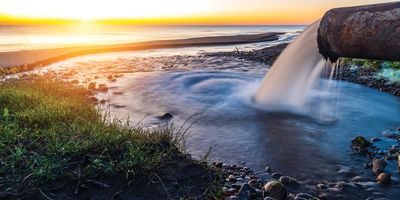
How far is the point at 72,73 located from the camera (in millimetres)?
16609

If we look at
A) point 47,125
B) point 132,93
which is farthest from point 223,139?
point 132,93

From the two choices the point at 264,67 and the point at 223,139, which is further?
the point at 264,67

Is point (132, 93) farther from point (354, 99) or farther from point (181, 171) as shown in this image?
point (181, 171)

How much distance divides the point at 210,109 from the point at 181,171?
5.71 m

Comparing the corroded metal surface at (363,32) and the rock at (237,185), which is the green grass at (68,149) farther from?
the corroded metal surface at (363,32)

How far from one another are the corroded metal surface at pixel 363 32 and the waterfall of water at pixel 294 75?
4.23m

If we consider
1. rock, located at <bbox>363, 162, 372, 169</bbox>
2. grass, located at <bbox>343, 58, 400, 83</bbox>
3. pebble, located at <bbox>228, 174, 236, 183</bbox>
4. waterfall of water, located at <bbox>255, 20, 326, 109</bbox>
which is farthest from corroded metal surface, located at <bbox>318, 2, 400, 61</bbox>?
grass, located at <bbox>343, 58, 400, 83</bbox>

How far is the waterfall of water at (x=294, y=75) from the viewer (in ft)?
31.3

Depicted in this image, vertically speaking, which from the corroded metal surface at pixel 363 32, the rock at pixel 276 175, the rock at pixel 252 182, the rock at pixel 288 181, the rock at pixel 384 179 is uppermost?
the corroded metal surface at pixel 363 32

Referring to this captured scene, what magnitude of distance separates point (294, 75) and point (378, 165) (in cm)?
513

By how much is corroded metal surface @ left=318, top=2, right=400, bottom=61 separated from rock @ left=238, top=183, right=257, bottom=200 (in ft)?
7.01

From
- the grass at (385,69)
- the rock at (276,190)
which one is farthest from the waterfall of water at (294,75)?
the rock at (276,190)

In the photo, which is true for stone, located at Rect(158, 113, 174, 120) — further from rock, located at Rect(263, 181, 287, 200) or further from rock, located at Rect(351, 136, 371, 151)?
rock, located at Rect(263, 181, 287, 200)

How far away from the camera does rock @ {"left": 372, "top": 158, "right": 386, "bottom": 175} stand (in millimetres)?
5730
